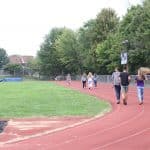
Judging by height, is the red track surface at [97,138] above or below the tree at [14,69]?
below

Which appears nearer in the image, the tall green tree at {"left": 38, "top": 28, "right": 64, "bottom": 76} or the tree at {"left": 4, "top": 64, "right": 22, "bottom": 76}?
the tall green tree at {"left": 38, "top": 28, "right": 64, "bottom": 76}

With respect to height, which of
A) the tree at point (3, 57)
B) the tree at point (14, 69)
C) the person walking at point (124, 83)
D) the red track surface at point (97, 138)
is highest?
the tree at point (3, 57)

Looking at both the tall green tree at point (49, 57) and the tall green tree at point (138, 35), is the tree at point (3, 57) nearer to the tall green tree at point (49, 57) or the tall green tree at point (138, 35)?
the tall green tree at point (49, 57)

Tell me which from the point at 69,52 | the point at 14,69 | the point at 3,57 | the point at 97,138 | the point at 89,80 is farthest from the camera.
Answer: the point at 3,57

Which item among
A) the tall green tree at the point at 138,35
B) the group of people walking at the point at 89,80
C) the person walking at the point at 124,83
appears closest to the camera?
the person walking at the point at 124,83

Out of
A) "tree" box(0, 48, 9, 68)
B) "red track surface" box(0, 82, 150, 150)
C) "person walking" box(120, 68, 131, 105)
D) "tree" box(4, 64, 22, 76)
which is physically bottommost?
"red track surface" box(0, 82, 150, 150)

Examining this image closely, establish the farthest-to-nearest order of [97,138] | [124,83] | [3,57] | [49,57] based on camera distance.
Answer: [3,57] → [49,57] → [124,83] → [97,138]

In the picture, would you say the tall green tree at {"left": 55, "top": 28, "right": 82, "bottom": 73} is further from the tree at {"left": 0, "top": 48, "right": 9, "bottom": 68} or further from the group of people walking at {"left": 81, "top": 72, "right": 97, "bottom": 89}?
the tree at {"left": 0, "top": 48, "right": 9, "bottom": 68}

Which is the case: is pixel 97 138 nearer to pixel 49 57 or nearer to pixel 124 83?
pixel 124 83

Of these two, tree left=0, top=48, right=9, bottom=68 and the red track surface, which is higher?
tree left=0, top=48, right=9, bottom=68

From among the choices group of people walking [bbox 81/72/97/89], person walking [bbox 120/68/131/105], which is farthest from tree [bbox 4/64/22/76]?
person walking [bbox 120/68/131/105]

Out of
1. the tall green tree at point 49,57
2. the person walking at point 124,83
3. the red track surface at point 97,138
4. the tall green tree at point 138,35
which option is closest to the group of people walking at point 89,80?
the tall green tree at point 138,35

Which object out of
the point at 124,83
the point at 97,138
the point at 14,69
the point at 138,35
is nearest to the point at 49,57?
the point at 14,69

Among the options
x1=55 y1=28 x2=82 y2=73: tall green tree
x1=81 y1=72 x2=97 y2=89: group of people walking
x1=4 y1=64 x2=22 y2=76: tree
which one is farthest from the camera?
x1=4 y1=64 x2=22 y2=76: tree
